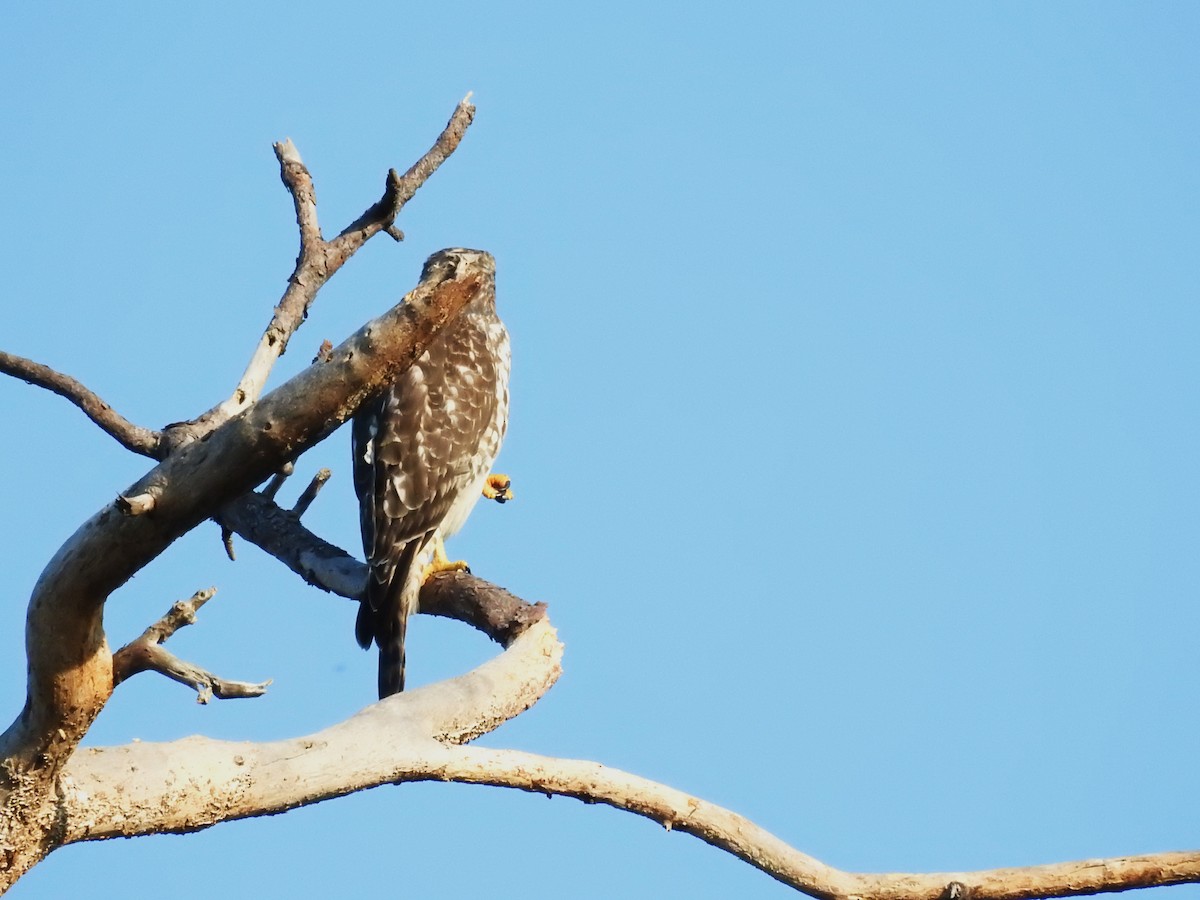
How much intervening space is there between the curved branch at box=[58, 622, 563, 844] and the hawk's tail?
1.64 metres

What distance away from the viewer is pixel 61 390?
6.09 meters

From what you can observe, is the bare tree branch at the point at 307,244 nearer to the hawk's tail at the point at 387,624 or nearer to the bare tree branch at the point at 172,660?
the hawk's tail at the point at 387,624

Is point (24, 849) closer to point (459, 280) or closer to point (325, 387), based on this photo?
point (325, 387)

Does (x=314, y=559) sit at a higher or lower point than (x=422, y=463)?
lower

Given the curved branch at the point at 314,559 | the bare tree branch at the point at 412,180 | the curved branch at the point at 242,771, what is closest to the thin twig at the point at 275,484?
the curved branch at the point at 314,559

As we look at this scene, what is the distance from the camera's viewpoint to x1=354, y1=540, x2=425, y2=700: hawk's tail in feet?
18.4

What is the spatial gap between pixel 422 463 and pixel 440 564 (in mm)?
510

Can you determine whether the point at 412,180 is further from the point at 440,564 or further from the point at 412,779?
the point at 412,779

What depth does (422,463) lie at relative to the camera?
251 inches

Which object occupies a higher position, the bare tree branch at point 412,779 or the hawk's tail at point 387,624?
the hawk's tail at point 387,624

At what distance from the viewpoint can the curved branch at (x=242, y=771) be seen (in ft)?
11.0

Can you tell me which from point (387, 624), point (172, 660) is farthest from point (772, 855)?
point (387, 624)

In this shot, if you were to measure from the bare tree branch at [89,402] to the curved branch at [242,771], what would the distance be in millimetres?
2642

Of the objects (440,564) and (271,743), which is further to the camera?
(440,564)
